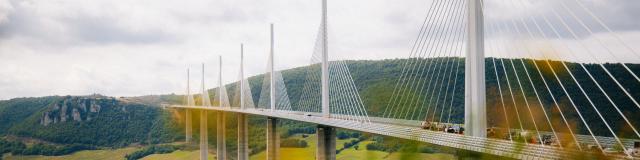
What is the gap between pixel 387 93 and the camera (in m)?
1.82

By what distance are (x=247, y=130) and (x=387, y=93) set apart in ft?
155

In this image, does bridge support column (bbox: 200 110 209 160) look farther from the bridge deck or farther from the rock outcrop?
the bridge deck

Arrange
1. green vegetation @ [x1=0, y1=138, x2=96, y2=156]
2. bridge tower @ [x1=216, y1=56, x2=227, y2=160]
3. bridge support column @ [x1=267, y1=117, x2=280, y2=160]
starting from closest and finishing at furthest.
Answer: bridge support column @ [x1=267, y1=117, x2=280, y2=160]
bridge tower @ [x1=216, y1=56, x2=227, y2=160]
green vegetation @ [x1=0, y1=138, x2=96, y2=156]

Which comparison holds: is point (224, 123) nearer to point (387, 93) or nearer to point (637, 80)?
point (637, 80)

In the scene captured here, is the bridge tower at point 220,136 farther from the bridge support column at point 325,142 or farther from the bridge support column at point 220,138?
the bridge support column at point 325,142

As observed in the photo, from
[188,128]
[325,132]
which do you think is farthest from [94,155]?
[325,132]

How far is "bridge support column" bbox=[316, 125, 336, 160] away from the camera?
1129 inches

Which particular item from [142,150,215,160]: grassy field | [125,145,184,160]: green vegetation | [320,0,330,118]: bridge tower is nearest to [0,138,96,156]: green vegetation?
[125,145,184,160]: green vegetation

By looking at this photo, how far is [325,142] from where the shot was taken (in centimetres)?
2888

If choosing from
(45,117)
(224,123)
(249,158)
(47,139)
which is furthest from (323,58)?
(45,117)

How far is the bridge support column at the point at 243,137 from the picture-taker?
157 feet

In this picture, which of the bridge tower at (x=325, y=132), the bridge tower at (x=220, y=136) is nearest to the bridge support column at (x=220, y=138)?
the bridge tower at (x=220, y=136)

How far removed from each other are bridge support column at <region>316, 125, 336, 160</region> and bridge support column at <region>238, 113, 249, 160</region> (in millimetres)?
19635

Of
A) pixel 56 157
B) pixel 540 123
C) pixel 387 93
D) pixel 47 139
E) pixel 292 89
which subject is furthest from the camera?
pixel 47 139
